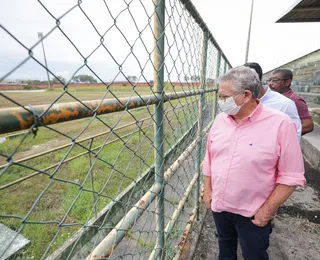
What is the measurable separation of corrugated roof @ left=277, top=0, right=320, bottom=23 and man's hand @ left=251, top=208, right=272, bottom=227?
9398 millimetres

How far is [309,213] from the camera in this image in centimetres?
327

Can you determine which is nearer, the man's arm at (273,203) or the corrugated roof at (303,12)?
the man's arm at (273,203)

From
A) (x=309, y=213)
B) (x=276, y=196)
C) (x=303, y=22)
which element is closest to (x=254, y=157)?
(x=276, y=196)

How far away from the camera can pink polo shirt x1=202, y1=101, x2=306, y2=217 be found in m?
1.46

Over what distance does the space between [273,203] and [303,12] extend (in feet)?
35.5

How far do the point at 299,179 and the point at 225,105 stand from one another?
727 millimetres

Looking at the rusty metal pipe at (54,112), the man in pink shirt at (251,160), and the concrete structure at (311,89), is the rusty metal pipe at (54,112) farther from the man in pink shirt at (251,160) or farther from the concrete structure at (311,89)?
the concrete structure at (311,89)

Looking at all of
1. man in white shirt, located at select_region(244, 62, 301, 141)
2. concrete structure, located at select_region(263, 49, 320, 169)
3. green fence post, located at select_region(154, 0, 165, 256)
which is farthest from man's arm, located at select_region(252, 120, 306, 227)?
concrete structure, located at select_region(263, 49, 320, 169)

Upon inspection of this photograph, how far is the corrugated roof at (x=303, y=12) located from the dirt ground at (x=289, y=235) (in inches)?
316

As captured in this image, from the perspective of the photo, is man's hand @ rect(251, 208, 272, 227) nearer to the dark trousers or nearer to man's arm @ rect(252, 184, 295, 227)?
man's arm @ rect(252, 184, 295, 227)

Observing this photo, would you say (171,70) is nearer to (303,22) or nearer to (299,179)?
(299,179)

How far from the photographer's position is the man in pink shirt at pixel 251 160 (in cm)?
146

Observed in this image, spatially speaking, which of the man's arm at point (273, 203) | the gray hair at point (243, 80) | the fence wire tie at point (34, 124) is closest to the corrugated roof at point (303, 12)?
the gray hair at point (243, 80)

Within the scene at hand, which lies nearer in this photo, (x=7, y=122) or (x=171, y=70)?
(x=7, y=122)
